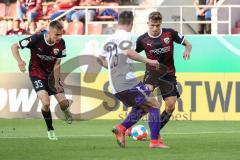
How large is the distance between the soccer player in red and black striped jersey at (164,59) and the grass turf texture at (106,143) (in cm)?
81

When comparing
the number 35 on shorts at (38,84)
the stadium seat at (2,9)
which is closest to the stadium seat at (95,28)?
the stadium seat at (2,9)

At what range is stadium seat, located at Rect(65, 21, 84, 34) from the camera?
24.6 meters

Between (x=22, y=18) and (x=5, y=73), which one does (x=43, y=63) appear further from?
(x=22, y=18)

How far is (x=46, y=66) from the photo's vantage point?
17172 millimetres

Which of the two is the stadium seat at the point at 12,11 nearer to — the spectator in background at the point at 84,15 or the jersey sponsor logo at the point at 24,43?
the spectator in background at the point at 84,15

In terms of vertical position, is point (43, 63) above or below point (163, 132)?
above

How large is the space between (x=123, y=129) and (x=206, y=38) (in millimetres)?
8860

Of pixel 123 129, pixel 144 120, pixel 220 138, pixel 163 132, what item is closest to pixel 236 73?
pixel 144 120

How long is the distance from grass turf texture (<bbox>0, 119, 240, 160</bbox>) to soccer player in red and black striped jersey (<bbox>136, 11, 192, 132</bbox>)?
805 mm

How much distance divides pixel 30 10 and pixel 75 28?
1875 mm

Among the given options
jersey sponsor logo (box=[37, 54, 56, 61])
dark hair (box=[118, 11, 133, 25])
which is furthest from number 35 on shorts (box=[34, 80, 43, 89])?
dark hair (box=[118, 11, 133, 25])

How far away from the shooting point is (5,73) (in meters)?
24.0

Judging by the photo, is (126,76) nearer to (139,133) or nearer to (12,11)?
(139,133)

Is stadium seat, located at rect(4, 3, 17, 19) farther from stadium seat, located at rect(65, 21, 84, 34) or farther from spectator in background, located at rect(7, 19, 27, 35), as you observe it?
stadium seat, located at rect(65, 21, 84, 34)
